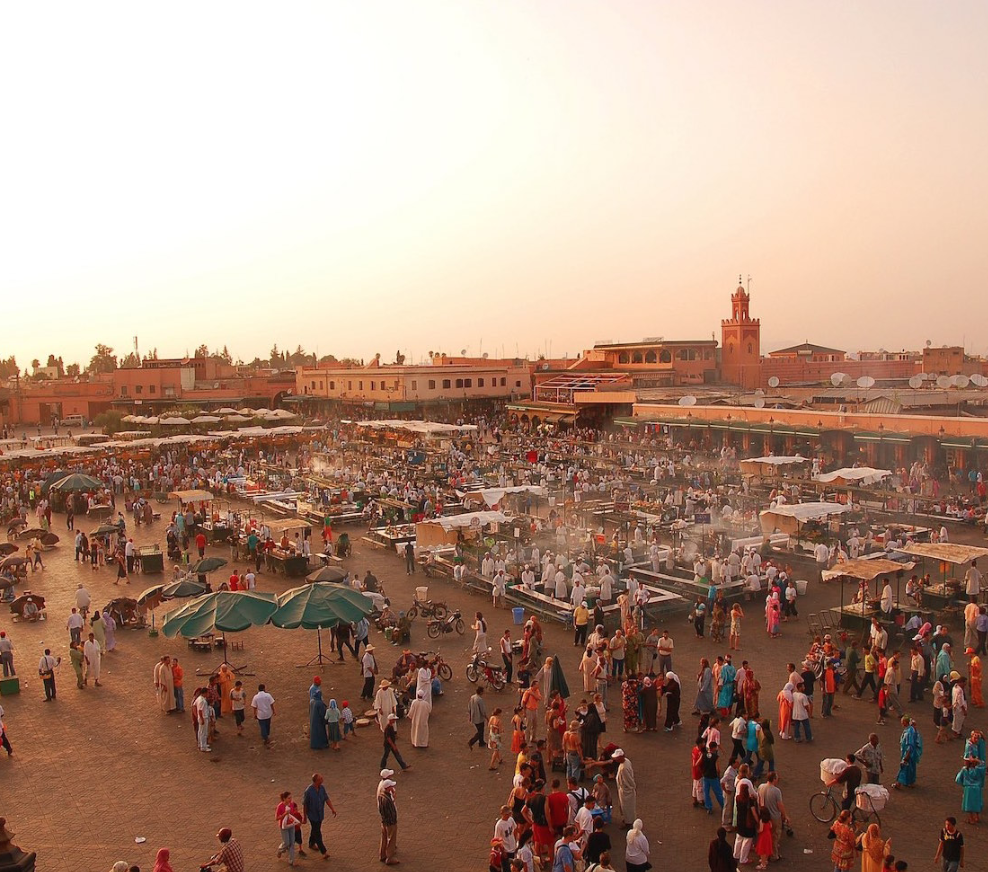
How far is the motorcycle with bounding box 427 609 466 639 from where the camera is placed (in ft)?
54.1

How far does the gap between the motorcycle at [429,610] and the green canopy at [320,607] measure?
286 centimetres

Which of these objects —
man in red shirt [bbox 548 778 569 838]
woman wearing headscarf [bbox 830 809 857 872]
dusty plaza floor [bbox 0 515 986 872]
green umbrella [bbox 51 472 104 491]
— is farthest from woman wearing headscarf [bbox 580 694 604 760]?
green umbrella [bbox 51 472 104 491]

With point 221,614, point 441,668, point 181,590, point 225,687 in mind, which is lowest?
point 441,668

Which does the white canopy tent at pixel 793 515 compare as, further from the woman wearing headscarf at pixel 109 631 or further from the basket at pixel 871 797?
the woman wearing headscarf at pixel 109 631

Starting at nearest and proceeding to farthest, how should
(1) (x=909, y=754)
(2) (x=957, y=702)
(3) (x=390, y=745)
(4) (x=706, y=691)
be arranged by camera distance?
1. (1) (x=909, y=754)
2. (3) (x=390, y=745)
3. (2) (x=957, y=702)
4. (4) (x=706, y=691)

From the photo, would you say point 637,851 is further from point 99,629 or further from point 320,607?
point 99,629

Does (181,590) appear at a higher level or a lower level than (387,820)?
higher

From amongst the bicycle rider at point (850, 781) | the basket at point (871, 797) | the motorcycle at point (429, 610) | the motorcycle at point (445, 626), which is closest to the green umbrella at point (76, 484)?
the motorcycle at point (429, 610)

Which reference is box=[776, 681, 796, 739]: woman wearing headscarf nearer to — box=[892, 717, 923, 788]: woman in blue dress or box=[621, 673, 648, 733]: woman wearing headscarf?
box=[892, 717, 923, 788]: woman in blue dress

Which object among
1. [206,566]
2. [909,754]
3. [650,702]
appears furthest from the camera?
[206,566]

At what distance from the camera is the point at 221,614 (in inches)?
538

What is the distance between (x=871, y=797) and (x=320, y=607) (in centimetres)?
836

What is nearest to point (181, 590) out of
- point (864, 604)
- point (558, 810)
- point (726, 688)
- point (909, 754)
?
point (558, 810)

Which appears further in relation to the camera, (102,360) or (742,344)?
(102,360)
